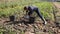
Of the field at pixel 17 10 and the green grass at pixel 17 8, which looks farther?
the green grass at pixel 17 8

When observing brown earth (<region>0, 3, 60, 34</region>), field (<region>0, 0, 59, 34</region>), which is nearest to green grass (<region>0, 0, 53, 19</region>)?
field (<region>0, 0, 59, 34</region>)

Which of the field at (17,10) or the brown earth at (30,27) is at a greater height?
the field at (17,10)

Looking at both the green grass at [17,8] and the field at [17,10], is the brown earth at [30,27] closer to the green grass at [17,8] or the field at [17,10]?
the field at [17,10]

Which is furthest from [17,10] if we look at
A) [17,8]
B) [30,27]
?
[30,27]

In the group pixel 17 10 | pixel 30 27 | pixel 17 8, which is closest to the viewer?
pixel 30 27

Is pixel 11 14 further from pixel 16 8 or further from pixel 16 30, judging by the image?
pixel 16 30

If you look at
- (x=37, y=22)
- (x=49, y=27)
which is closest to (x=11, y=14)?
(x=37, y=22)

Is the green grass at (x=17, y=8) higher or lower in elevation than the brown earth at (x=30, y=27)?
higher

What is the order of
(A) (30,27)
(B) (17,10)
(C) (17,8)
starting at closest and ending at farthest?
(A) (30,27) < (B) (17,10) < (C) (17,8)

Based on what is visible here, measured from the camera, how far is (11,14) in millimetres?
9945

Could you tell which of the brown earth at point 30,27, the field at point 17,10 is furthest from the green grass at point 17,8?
the brown earth at point 30,27

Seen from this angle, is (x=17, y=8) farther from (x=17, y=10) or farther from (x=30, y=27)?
(x=30, y=27)

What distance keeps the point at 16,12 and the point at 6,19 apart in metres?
0.91

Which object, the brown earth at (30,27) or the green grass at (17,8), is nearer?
the brown earth at (30,27)
